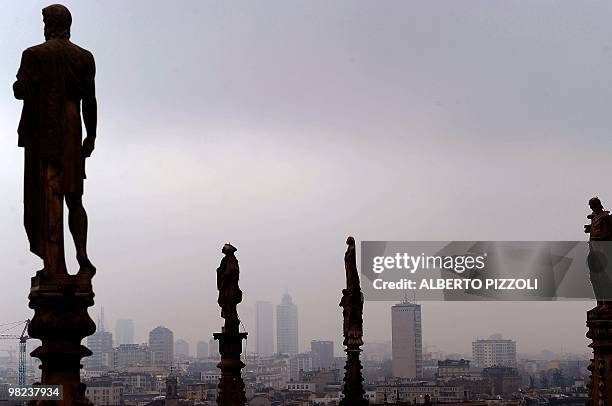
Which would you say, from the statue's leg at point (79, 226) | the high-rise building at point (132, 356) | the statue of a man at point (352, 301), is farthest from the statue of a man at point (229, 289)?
the high-rise building at point (132, 356)

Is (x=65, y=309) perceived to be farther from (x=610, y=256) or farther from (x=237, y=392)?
(x=237, y=392)

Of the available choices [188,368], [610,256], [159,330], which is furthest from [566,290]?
[159,330]

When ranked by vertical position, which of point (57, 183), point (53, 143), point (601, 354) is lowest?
point (601, 354)

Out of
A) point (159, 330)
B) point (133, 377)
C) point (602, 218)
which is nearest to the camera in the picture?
point (602, 218)

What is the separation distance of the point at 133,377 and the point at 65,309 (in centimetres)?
8816

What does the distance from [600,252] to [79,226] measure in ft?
19.5

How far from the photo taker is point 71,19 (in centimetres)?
618

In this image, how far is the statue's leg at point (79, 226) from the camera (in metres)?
5.96

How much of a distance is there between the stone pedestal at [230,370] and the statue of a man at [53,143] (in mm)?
8037

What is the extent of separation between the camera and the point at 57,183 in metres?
5.88

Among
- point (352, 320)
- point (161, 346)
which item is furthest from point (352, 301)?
point (161, 346)

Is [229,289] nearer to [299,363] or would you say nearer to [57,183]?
[57,183]

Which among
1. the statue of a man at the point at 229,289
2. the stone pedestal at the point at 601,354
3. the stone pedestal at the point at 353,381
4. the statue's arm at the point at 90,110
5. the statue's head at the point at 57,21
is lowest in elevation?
the stone pedestal at the point at 353,381

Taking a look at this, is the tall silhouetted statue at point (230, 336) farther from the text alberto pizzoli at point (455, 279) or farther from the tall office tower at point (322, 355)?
the tall office tower at point (322, 355)
